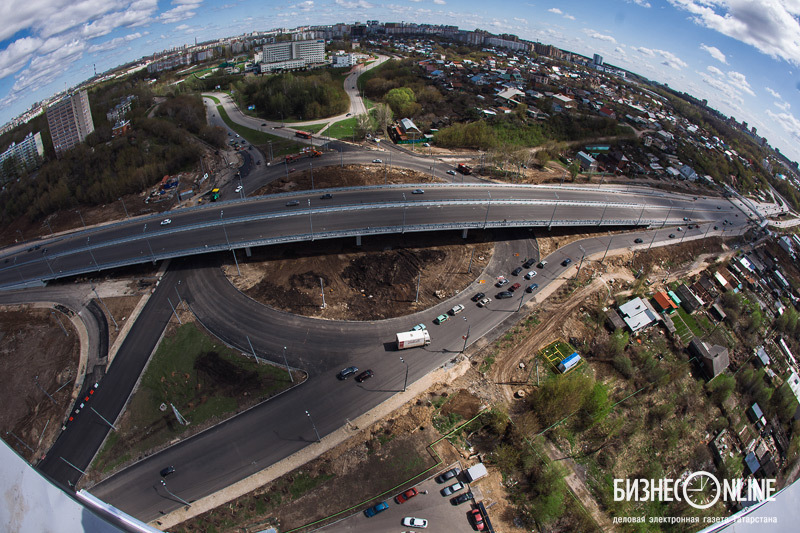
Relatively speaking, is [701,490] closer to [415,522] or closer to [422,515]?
[422,515]

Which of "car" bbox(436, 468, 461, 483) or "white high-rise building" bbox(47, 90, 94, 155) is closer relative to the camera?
"car" bbox(436, 468, 461, 483)

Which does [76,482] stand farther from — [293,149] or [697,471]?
[293,149]

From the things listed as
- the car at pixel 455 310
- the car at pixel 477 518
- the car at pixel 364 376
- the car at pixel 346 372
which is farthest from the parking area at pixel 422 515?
the car at pixel 455 310

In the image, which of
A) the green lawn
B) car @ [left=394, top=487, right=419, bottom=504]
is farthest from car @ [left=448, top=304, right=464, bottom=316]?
the green lawn

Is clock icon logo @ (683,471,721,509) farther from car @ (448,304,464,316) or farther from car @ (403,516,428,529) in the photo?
car @ (448,304,464,316)

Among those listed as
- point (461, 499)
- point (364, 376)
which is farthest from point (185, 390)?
point (461, 499)

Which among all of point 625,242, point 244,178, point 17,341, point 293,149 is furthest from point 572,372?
point 293,149
